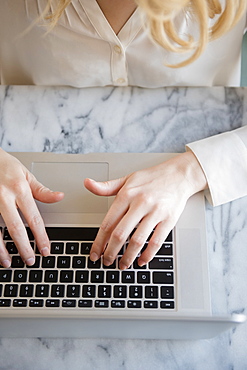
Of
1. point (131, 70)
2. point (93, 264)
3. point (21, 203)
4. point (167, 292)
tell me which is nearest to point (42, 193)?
point (21, 203)

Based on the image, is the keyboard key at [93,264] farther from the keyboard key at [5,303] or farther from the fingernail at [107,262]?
A: the keyboard key at [5,303]

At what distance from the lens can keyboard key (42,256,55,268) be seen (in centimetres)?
62

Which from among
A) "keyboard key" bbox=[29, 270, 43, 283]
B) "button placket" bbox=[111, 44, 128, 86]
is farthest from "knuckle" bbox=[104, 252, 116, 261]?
"button placket" bbox=[111, 44, 128, 86]

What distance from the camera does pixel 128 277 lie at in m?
0.61

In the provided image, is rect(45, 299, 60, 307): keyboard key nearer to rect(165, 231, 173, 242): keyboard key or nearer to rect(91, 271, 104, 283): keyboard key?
rect(91, 271, 104, 283): keyboard key

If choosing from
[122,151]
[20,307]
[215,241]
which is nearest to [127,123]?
[122,151]

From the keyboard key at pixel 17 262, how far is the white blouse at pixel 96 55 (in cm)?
33

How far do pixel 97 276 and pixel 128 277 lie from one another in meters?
0.05

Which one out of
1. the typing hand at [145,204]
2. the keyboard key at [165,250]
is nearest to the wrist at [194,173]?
the typing hand at [145,204]

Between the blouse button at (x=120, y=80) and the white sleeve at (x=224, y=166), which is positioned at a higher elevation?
the blouse button at (x=120, y=80)

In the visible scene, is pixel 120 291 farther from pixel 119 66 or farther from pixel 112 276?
pixel 119 66

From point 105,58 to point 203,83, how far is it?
23 centimetres

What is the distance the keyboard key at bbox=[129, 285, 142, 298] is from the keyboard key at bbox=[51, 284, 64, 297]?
0.33 feet

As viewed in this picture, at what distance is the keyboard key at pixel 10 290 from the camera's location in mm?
607
